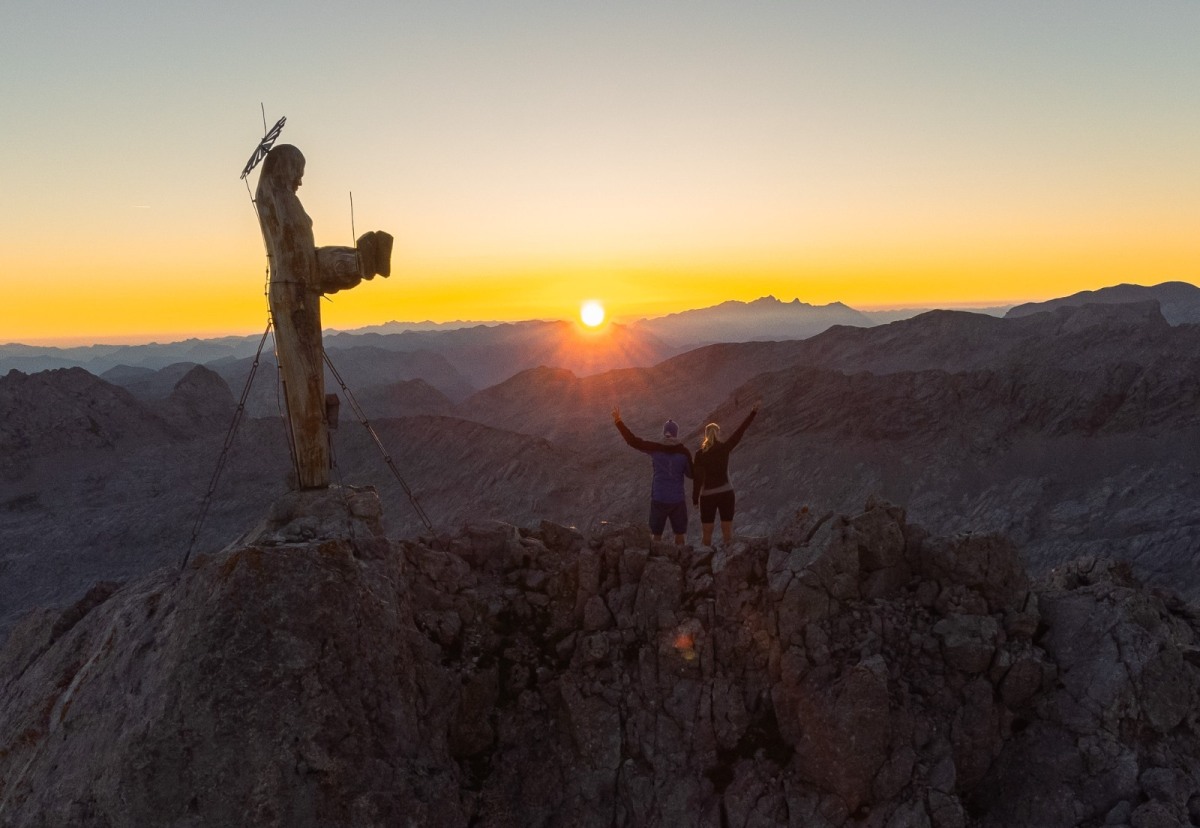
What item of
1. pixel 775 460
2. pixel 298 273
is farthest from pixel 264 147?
pixel 775 460

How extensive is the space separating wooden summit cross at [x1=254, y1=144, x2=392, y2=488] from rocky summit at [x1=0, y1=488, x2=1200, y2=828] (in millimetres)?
1041

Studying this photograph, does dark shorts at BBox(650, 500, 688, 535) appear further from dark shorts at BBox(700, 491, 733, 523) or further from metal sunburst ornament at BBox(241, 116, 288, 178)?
metal sunburst ornament at BBox(241, 116, 288, 178)

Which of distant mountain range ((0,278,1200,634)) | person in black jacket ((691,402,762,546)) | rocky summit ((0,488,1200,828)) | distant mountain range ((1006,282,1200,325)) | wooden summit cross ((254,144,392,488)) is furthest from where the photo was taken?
distant mountain range ((1006,282,1200,325))

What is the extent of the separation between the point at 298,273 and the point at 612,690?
211 inches

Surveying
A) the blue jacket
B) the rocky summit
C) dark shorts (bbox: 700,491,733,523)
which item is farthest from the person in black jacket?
the rocky summit

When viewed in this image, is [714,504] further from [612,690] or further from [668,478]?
[612,690]

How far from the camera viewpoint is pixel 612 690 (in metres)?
6.62

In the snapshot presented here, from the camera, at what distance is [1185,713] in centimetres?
602

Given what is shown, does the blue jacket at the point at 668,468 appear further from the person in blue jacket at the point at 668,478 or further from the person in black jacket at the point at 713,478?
the person in black jacket at the point at 713,478

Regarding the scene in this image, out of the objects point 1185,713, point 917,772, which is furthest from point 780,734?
point 1185,713

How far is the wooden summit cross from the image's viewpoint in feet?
22.7

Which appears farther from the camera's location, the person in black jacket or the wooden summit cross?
the person in black jacket

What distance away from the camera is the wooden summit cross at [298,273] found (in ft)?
22.7

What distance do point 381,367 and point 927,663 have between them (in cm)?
13281
